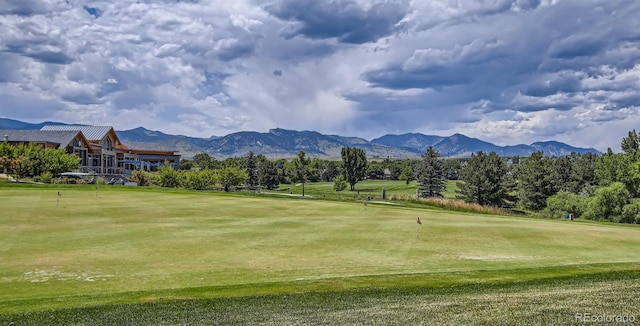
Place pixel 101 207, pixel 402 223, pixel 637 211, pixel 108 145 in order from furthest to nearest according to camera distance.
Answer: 1. pixel 108 145
2. pixel 637 211
3. pixel 101 207
4. pixel 402 223

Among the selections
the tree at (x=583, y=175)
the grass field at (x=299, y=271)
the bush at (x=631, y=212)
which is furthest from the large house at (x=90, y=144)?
the tree at (x=583, y=175)

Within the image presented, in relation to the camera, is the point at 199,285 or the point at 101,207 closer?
Answer: the point at 199,285

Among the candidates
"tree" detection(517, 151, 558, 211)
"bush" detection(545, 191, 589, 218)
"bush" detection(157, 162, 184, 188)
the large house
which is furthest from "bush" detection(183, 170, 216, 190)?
"tree" detection(517, 151, 558, 211)

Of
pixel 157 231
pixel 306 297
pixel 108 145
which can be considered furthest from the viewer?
A: pixel 108 145

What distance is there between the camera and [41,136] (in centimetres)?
8569

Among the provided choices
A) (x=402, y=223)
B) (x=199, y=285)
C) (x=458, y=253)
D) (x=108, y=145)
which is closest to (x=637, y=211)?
(x=402, y=223)

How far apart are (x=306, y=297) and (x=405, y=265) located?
202 inches

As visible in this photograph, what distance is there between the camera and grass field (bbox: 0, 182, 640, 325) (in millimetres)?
9539

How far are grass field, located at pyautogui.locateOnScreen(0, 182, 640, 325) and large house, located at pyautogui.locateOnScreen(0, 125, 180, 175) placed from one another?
59.3m

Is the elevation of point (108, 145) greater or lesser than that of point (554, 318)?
greater

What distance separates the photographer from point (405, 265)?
1522cm

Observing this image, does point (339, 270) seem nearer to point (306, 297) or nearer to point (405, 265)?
point (405, 265)

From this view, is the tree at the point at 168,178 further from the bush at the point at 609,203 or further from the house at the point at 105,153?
the bush at the point at 609,203

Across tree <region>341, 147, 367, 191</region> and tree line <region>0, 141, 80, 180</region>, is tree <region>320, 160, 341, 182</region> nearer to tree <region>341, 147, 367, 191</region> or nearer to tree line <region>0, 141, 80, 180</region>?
tree <region>341, 147, 367, 191</region>
